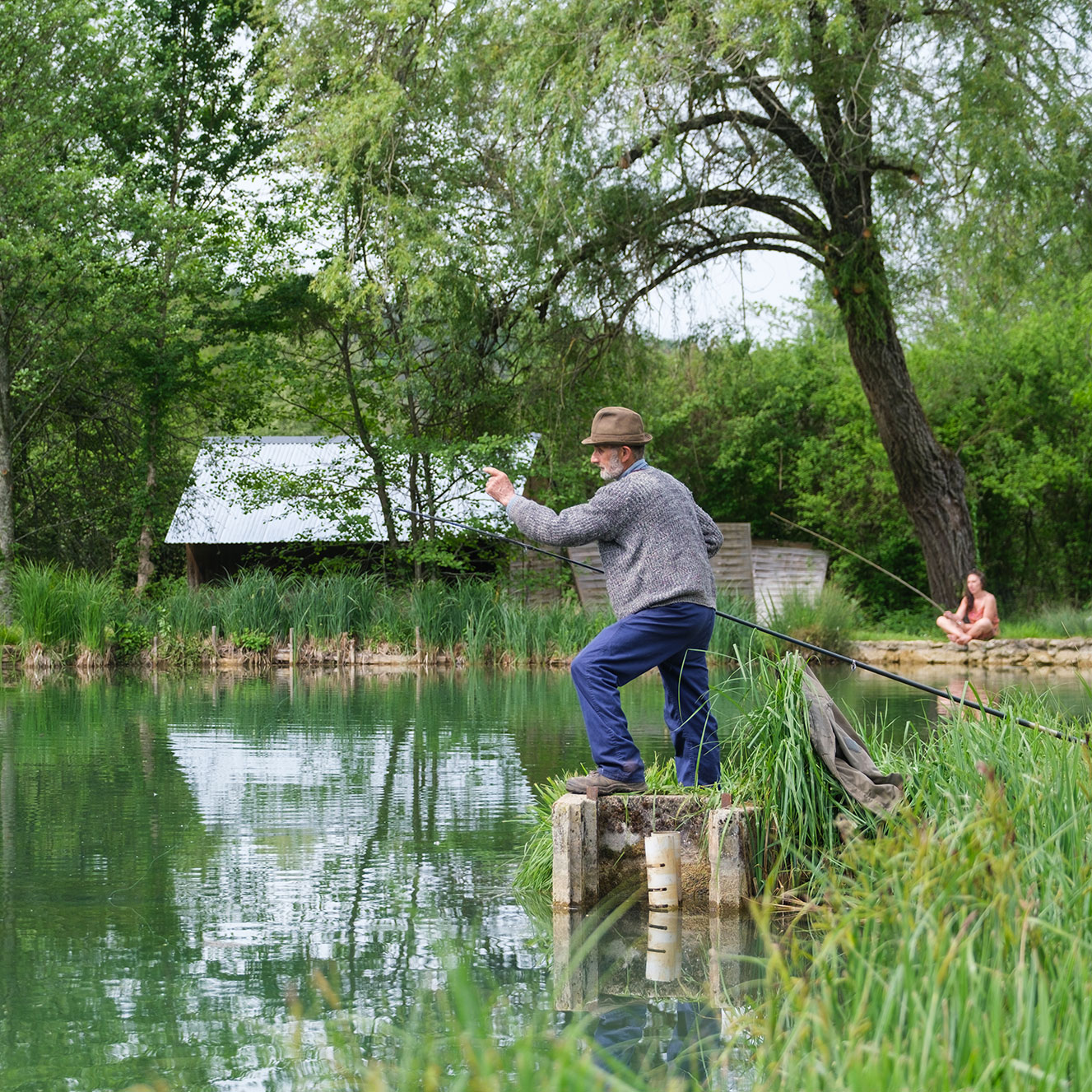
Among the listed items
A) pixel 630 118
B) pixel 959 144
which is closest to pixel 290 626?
pixel 630 118

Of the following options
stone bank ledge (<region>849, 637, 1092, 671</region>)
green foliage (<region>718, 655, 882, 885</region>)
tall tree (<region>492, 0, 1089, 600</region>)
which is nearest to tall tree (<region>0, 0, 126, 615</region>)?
tall tree (<region>492, 0, 1089, 600</region>)

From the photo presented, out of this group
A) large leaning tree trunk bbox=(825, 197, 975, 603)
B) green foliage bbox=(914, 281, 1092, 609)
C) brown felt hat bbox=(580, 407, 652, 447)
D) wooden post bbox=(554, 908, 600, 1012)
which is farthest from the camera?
green foliage bbox=(914, 281, 1092, 609)

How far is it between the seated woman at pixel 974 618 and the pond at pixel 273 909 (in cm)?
644

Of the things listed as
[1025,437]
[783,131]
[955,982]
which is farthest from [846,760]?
[1025,437]

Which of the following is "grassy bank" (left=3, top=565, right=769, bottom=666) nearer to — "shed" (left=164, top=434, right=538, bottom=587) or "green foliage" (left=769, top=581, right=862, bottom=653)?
"green foliage" (left=769, top=581, right=862, bottom=653)

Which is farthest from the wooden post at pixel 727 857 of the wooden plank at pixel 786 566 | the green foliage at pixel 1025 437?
the green foliage at pixel 1025 437

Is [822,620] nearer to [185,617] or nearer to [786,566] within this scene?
[786,566]

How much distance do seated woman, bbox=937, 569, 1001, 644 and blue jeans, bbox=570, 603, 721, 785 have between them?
10.8 meters

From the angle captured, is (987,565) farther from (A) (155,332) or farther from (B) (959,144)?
(A) (155,332)

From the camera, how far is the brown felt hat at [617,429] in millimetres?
5426

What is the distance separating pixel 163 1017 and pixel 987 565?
22773 millimetres

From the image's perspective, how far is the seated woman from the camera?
15.6 meters

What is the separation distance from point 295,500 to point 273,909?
16.7m

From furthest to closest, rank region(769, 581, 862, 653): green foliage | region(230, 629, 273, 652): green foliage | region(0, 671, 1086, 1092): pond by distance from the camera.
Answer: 1. region(769, 581, 862, 653): green foliage
2. region(230, 629, 273, 652): green foliage
3. region(0, 671, 1086, 1092): pond
